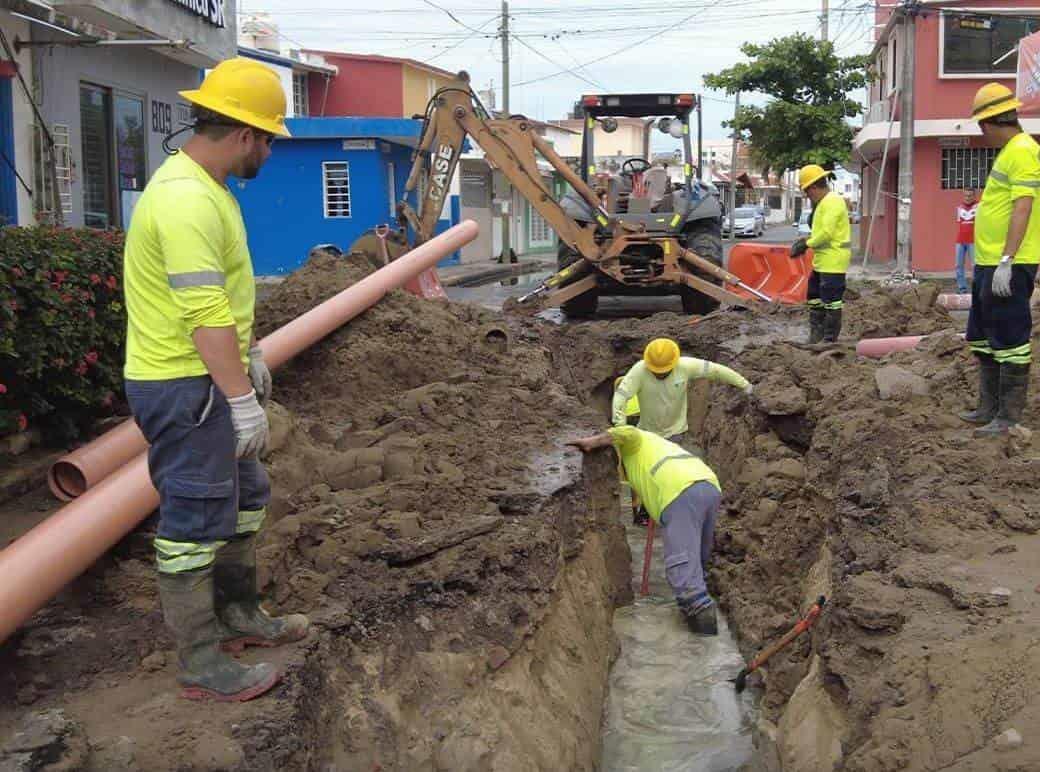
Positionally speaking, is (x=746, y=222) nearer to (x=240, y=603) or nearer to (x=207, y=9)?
(x=207, y=9)

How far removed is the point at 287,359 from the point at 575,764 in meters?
3.70

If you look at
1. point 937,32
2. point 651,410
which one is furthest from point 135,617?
point 937,32

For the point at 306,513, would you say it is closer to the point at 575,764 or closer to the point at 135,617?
the point at 135,617

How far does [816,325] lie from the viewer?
11.6 metres

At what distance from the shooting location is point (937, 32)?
24.8 meters

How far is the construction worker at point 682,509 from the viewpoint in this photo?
24.2ft

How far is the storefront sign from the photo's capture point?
36.2 ft

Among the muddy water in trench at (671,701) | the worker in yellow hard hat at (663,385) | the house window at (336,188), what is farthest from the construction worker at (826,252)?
the house window at (336,188)

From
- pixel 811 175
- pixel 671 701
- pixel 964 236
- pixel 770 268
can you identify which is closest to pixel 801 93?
pixel 964 236

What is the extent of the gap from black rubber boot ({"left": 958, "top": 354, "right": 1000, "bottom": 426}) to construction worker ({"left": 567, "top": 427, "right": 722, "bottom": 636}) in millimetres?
1760

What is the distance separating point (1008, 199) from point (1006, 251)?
1.14ft

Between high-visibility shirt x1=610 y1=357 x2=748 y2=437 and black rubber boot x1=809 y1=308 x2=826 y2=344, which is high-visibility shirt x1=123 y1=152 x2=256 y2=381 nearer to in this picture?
high-visibility shirt x1=610 y1=357 x2=748 y2=437

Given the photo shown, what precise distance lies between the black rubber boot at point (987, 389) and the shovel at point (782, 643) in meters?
1.99

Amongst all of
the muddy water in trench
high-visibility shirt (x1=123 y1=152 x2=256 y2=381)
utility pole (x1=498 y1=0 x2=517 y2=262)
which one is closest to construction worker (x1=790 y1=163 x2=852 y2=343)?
the muddy water in trench
